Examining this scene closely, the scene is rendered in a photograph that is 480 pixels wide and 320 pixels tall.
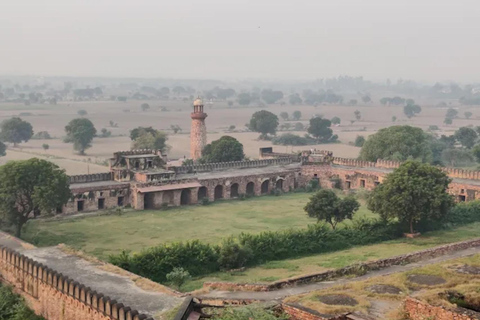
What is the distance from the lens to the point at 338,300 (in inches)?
618

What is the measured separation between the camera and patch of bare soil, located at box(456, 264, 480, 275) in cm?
1823

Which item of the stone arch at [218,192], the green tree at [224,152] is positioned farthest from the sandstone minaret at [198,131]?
the stone arch at [218,192]

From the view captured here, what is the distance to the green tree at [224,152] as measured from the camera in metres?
49.2

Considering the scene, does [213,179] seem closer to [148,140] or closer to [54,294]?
[148,140]

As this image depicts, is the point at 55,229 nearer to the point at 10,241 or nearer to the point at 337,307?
the point at 10,241

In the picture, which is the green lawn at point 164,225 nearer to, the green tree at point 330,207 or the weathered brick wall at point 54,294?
the green tree at point 330,207

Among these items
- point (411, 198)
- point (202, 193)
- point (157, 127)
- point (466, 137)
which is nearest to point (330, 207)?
point (411, 198)

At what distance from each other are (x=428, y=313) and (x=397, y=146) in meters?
36.0

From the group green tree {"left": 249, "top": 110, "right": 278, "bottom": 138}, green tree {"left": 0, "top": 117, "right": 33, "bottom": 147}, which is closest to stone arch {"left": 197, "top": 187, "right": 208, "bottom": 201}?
green tree {"left": 0, "top": 117, "right": 33, "bottom": 147}

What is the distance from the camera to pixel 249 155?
62656 millimetres

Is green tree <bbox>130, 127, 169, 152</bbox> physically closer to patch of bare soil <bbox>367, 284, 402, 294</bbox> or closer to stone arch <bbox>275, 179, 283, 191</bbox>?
stone arch <bbox>275, 179, 283, 191</bbox>

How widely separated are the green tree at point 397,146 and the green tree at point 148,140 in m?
19.2

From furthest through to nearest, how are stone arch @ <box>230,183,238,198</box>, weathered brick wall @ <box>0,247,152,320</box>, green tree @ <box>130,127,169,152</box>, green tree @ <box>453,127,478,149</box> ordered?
green tree @ <box>453,127,478,149</box> → green tree @ <box>130,127,169,152</box> → stone arch @ <box>230,183,238,198</box> → weathered brick wall @ <box>0,247,152,320</box>

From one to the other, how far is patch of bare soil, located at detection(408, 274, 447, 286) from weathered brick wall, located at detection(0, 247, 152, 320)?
305 inches
